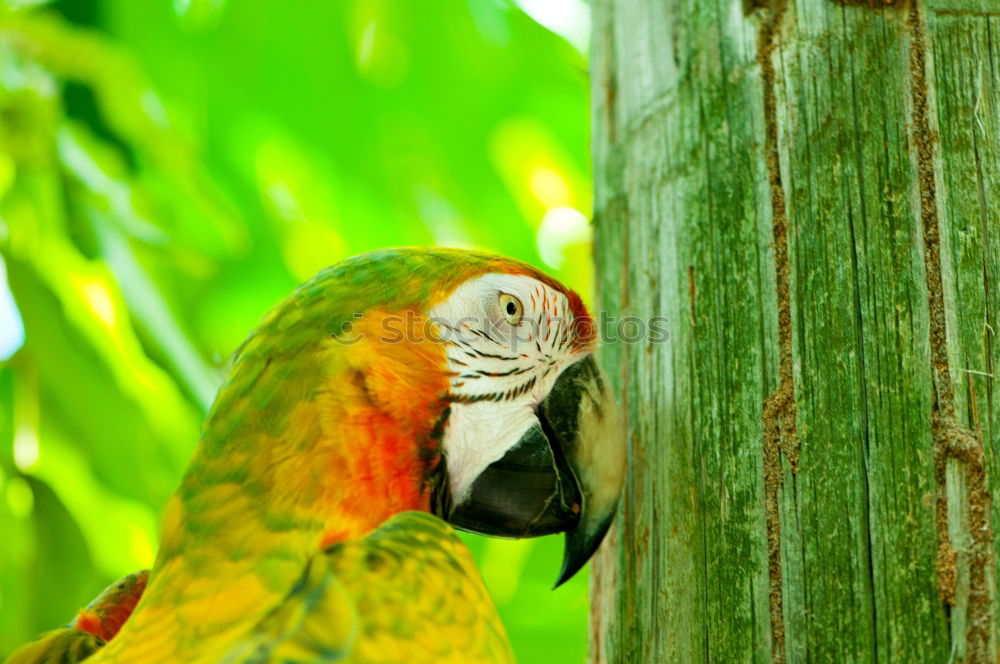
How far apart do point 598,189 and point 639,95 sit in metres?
0.26

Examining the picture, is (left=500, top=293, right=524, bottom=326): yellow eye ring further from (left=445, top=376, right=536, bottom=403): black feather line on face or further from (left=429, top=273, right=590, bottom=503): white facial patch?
(left=445, top=376, right=536, bottom=403): black feather line on face

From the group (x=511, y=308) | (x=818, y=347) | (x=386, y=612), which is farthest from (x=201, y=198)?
(x=818, y=347)

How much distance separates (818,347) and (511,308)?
2.43 feet

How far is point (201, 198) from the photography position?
3.42 metres

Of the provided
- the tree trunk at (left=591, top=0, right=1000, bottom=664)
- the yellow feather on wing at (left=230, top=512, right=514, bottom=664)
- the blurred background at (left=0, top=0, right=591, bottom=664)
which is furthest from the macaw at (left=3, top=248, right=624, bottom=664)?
the blurred background at (left=0, top=0, right=591, bottom=664)

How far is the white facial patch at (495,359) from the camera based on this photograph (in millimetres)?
1905

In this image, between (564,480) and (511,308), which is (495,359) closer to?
(511,308)

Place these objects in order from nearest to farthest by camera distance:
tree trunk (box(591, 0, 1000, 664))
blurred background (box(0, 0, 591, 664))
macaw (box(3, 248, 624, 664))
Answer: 1. tree trunk (box(591, 0, 1000, 664))
2. macaw (box(3, 248, 624, 664))
3. blurred background (box(0, 0, 591, 664))

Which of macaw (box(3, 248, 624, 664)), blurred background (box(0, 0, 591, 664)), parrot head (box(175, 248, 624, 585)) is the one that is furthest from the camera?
blurred background (box(0, 0, 591, 664))

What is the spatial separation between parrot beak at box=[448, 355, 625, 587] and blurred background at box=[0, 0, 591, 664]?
1.11 m

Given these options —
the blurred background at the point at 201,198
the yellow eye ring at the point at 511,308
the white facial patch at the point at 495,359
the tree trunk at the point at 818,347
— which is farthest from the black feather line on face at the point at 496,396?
the blurred background at the point at 201,198

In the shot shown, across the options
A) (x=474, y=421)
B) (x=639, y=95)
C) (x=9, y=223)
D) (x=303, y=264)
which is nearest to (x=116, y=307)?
(x=9, y=223)

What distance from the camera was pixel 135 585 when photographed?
87.1 inches

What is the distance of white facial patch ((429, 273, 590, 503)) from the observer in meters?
1.91
